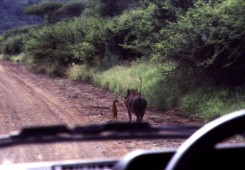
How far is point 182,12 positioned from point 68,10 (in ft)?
130

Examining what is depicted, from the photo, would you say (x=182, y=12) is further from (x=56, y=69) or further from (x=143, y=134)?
(x=143, y=134)

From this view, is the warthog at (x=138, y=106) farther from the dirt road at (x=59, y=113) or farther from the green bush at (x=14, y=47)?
the green bush at (x=14, y=47)

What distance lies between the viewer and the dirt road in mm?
9359

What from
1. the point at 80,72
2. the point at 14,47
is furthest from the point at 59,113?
the point at 14,47

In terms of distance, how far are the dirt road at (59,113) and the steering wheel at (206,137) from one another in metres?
6.52

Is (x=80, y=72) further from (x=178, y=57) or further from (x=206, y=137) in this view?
(x=206, y=137)

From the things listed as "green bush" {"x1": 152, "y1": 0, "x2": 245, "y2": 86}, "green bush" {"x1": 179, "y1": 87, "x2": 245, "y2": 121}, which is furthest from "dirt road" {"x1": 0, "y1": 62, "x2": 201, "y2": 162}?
"green bush" {"x1": 152, "y1": 0, "x2": 245, "y2": 86}

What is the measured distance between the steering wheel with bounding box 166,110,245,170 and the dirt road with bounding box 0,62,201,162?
21.4 feet

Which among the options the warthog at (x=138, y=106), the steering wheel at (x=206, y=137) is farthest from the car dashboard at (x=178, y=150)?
the warthog at (x=138, y=106)

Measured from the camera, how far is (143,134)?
2.86 metres

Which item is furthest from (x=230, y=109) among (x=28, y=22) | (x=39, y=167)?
(x=28, y=22)

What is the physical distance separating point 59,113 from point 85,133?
11959 mm

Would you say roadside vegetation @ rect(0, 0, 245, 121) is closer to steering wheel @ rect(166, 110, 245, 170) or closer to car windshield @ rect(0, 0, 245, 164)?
car windshield @ rect(0, 0, 245, 164)

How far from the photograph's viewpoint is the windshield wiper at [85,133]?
275 cm
